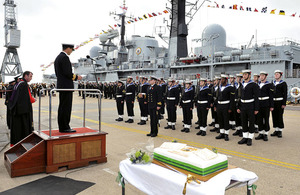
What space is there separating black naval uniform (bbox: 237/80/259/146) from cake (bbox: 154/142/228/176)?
4120 millimetres

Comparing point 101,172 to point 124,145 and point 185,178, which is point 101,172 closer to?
point 124,145

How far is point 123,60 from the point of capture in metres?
34.8

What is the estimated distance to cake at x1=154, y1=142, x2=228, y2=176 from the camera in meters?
1.88

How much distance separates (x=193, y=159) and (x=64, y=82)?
3.00 metres

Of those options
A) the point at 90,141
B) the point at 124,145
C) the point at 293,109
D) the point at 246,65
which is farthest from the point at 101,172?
the point at 246,65

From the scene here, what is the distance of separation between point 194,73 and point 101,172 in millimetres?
21285

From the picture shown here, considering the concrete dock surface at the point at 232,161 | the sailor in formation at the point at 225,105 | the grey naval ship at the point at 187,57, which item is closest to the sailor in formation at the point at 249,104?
the concrete dock surface at the point at 232,161

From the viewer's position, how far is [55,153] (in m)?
3.76

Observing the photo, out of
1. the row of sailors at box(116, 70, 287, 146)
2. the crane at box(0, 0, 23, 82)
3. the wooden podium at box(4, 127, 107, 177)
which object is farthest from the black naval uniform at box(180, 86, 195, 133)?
the crane at box(0, 0, 23, 82)

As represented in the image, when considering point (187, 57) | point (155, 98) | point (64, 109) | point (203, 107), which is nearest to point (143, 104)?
point (155, 98)

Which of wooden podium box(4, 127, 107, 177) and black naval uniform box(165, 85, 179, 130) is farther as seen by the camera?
black naval uniform box(165, 85, 179, 130)

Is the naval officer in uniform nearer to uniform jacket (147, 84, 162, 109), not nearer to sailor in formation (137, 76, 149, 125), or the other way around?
uniform jacket (147, 84, 162, 109)

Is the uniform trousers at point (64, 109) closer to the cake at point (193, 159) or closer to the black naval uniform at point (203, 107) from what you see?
the cake at point (193, 159)

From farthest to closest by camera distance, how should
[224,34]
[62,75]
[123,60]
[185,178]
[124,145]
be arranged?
[123,60] → [224,34] → [124,145] → [62,75] → [185,178]
